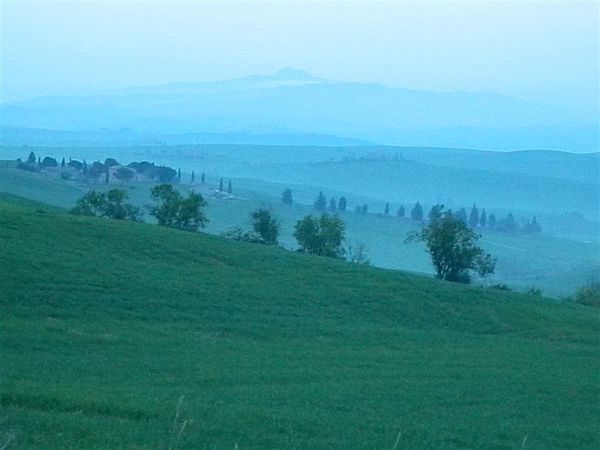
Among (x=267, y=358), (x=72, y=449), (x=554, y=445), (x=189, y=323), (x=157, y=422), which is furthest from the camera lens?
(x=189, y=323)

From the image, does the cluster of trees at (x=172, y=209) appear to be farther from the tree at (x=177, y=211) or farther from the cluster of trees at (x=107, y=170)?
the cluster of trees at (x=107, y=170)

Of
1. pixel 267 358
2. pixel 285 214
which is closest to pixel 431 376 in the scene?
pixel 267 358

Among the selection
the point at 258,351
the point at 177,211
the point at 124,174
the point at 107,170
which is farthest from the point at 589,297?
the point at 107,170

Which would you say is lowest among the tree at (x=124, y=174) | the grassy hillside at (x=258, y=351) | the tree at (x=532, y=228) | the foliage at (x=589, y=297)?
the foliage at (x=589, y=297)

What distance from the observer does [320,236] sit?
65.5 m

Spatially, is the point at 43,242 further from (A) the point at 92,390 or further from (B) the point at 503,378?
(A) the point at 92,390

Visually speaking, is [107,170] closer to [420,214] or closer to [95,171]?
[95,171]

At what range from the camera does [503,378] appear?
2578cm

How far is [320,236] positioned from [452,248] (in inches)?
354

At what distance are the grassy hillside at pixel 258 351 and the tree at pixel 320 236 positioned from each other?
14025 millimetres

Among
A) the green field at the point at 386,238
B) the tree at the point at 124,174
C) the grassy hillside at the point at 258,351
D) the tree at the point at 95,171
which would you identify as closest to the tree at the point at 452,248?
the grassy hillside at the point at 258,351

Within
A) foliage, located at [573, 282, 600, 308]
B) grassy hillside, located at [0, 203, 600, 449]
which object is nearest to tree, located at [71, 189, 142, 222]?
grassy hillside, located at [0, 203, 600, 449]

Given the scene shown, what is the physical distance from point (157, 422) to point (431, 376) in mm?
12699

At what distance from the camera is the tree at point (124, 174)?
130 m
